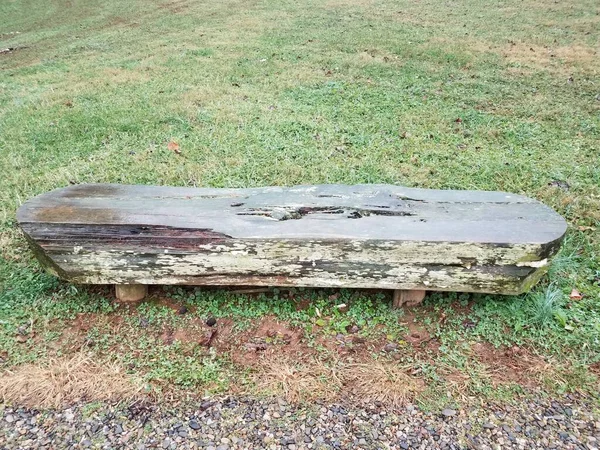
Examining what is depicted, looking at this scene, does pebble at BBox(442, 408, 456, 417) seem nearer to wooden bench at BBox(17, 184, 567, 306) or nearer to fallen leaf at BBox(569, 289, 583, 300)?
wooden bench at BBox(17, 184, 567, 306)

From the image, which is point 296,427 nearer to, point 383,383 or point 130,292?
point 383,383

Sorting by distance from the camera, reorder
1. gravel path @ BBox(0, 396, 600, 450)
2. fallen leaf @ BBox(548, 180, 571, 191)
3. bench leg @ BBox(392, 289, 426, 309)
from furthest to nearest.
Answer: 1. fallen leaf @ BBox(548, 180, 571, 191)
2. bench leg @ BBox(392, 289, 426, 309)
3. gravel path @ BBox(0, 396, 600, 450)

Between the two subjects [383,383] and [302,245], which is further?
[302,245]

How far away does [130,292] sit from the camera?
118 inches

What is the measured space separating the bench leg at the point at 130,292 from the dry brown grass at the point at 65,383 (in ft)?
1.53

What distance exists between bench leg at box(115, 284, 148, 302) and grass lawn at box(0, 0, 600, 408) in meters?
0.07

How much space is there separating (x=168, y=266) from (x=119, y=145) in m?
2.81

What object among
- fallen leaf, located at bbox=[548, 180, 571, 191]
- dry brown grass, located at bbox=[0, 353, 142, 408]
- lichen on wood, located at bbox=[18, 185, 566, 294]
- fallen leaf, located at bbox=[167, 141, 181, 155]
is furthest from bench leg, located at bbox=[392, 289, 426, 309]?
fallen leaf, located at bbox=[167, 141, 181, 155]

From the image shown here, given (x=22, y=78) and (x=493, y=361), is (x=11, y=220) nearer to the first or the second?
(x=493, y=361)

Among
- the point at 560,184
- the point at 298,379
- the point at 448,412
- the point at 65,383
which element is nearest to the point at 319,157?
the point at 560,184

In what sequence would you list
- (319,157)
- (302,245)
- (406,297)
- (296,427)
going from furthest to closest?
(319,157), (406,297), (302,245), (296,427)

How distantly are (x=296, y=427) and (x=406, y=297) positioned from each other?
1.03 metres

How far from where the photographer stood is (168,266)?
2703 millimetres

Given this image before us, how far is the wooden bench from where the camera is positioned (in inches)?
103
